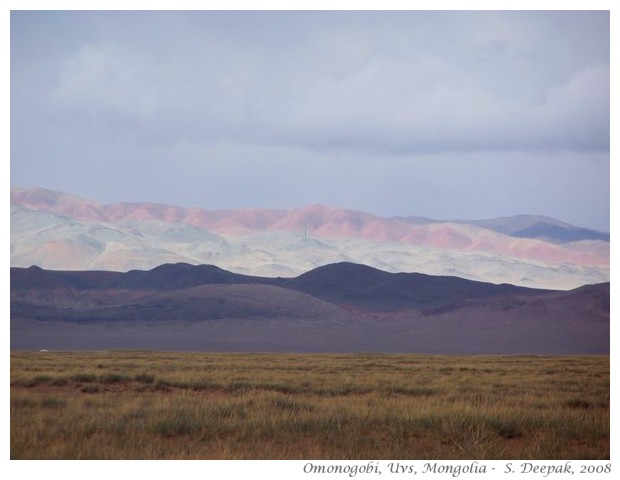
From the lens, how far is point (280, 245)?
516 feet

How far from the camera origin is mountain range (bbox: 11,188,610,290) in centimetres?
13900

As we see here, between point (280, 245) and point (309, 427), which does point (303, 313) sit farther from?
point (309, 427)

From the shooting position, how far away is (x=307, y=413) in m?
15.5

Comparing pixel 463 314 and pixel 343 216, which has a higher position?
pixel 343 216

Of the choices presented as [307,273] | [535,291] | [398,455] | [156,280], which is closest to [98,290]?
[156,280]

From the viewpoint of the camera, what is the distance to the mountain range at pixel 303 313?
86.3 metres

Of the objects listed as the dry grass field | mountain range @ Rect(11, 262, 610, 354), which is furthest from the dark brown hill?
the dry grass field

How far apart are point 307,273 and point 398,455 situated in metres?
134

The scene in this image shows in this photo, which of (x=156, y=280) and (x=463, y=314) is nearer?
(x=463, y=314)

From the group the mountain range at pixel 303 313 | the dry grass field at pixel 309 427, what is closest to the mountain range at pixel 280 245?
the mountain range at pixel 303 313

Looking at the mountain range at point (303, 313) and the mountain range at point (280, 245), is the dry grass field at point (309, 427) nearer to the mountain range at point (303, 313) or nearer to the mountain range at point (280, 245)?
the mountain range at point (303, 313)

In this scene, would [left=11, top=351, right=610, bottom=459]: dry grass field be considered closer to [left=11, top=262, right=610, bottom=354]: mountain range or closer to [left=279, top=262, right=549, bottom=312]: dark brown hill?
[left=11, top=262, right=610, bottom=354]: mountain range
